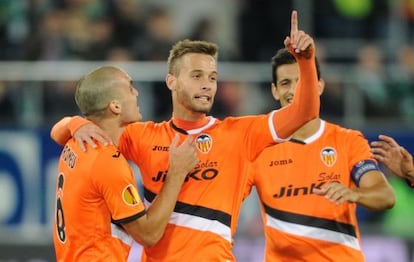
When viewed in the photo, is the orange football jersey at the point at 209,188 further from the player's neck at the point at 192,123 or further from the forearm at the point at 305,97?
the forearm at the point at 305,97

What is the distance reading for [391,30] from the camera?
15875 millimetres

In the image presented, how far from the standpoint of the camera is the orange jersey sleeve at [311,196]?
7.56 metres

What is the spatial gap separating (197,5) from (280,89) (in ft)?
28.7

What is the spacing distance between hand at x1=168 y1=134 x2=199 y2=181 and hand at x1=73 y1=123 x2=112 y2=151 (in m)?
0.39

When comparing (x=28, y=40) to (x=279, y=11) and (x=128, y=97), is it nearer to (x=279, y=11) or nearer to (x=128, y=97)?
(x=279, y=11)

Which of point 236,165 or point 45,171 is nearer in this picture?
point 236,165

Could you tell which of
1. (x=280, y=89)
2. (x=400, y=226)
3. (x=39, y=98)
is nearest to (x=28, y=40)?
(x=39, y=98)

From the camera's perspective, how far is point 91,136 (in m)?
6.93

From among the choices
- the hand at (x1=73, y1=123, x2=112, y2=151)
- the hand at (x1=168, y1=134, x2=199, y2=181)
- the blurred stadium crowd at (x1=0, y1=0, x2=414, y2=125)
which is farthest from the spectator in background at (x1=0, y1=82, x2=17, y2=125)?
the hand at (x1=168, y1=134, x2=199, y2=181)

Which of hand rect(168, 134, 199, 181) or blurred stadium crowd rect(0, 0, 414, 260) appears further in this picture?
blurred stadium crowd rect(0, 0, 414, 260)

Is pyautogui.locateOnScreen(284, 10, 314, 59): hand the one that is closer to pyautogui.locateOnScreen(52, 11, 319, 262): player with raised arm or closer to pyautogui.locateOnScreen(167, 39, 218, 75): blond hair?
pyautogui.locateOnScreen(52, 11, 319, 262): player with raised arm

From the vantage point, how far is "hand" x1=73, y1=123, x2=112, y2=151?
689 centimetres

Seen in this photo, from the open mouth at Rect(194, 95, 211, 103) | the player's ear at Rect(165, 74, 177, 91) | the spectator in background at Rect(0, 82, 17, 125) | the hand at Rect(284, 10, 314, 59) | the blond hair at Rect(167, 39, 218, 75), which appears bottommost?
the spectator in background at Rect(0, 82, 17, 125)

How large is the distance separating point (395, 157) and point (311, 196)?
61cm
